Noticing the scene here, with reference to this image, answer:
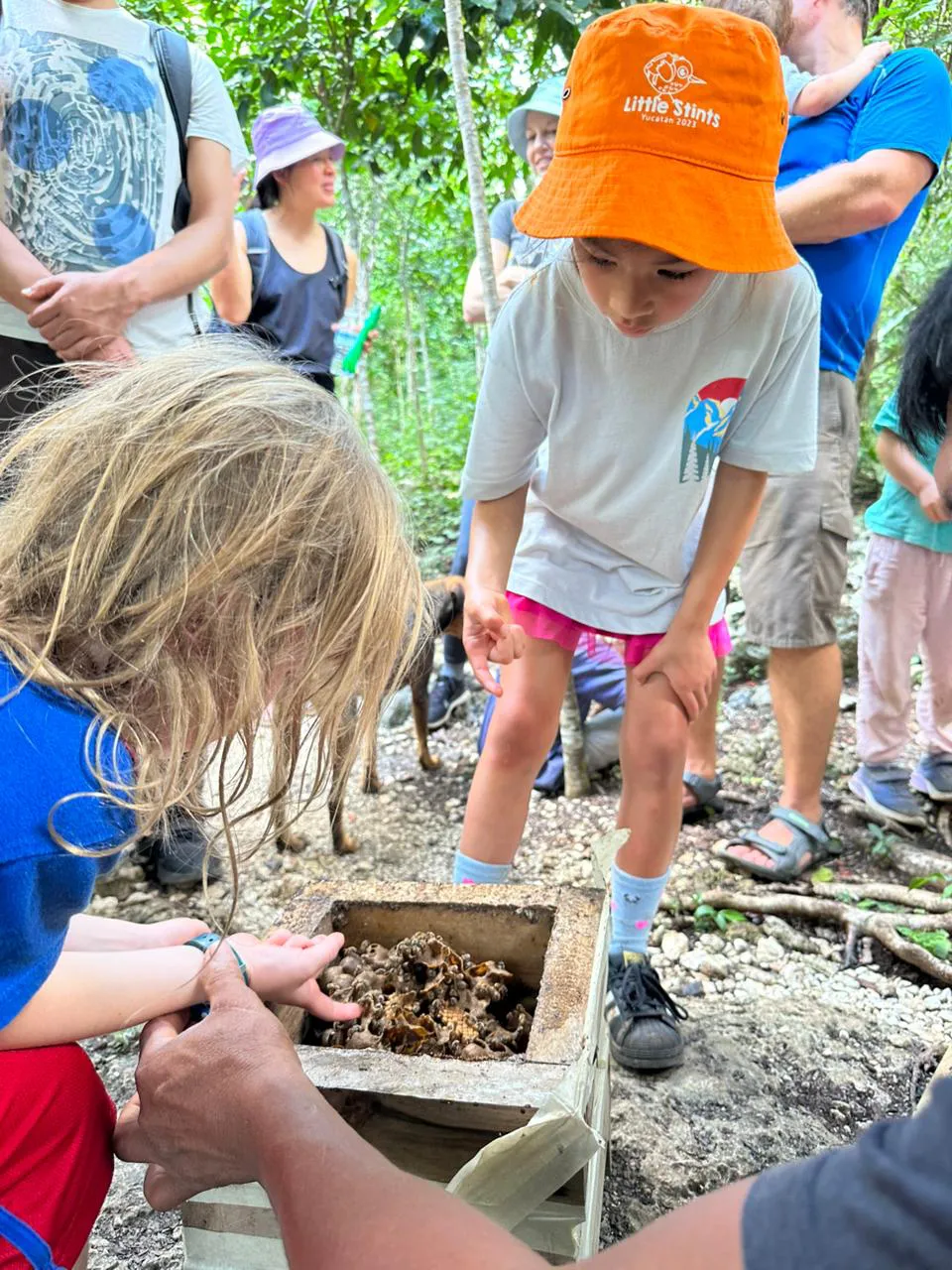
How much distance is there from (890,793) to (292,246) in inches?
128

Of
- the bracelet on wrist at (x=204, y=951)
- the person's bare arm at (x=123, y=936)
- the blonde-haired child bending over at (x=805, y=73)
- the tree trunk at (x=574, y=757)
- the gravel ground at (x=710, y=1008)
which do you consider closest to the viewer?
the bracelet on wrist at (x=204, y=951)

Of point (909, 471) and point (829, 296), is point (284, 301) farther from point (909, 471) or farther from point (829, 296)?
point (909, 471)

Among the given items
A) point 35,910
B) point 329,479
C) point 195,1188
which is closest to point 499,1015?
point 195,1188

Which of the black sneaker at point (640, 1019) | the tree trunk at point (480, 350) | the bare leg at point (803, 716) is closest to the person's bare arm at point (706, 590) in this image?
the black sneaker at point (640, 1019)

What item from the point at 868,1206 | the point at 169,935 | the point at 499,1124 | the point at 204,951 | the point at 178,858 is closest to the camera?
the point at 868,1206

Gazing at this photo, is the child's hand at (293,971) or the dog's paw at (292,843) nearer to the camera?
the child's hand at (293,971)

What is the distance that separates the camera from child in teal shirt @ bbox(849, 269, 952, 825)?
302cm

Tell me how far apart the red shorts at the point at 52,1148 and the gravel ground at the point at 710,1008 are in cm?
55

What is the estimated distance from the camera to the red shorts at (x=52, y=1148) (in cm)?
109

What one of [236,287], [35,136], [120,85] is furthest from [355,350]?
[35,136]

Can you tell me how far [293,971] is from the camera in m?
1.32

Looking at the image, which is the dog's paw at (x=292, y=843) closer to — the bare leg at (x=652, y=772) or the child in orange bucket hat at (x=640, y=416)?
the child in orange bucket hat at (x=640, y=416)

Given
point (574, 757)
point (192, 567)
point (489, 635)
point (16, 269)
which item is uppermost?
point (16, 269)

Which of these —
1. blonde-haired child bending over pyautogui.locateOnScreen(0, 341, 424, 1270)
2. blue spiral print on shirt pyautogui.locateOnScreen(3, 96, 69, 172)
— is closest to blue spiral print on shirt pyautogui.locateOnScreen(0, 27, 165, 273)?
blue spiral print on shirt pyautogui.locateOnScreen(3, 96, 69, 172)
